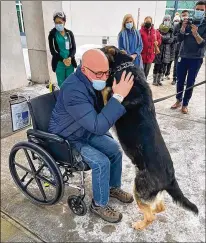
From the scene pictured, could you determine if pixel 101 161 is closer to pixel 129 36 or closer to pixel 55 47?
pixel 55 47

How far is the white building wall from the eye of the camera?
6.15m

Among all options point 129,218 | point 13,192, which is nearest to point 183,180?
point 129,218

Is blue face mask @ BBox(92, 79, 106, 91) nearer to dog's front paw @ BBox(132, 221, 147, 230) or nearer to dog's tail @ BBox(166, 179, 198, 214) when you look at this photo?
dog's tail @ BBox(166, 179, 198, 214)

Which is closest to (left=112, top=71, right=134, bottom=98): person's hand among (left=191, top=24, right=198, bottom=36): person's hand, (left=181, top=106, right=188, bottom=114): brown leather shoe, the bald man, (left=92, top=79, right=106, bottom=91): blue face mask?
the bald man

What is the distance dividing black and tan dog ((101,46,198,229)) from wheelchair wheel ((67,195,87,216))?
47 cm

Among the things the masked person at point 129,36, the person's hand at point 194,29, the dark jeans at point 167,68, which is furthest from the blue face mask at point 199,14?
the dark jeans at point 167,68

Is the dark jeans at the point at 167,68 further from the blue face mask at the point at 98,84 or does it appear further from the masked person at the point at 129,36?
the blue face mask at the point at 98,84

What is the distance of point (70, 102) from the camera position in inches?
55.3

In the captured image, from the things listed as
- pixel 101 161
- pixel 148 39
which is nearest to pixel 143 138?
pixel 101 161

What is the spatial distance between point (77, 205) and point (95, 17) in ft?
19.6

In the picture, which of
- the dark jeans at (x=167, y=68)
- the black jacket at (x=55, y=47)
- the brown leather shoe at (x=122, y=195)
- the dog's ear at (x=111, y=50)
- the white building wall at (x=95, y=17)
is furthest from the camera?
the white building wall at (x=95, y=17)

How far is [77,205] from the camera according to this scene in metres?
1.74

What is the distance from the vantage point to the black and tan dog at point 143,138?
1.43 metres

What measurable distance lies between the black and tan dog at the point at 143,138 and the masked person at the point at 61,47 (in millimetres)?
2183
